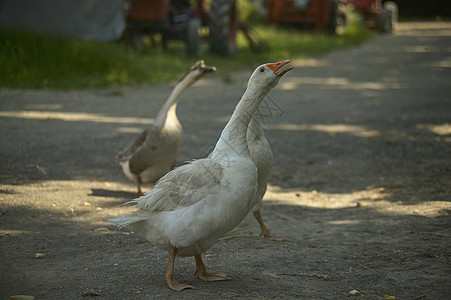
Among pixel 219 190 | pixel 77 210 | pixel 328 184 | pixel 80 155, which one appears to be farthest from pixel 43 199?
pixel 328 184

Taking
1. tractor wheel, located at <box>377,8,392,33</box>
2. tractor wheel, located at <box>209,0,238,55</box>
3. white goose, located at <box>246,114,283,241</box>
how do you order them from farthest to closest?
tractor wheel, located at <box>377,8,392,33</box> < tractor wheel, located at <box>209,0,238,55</box> < white goose, located at <box>246,114,283,241</box>

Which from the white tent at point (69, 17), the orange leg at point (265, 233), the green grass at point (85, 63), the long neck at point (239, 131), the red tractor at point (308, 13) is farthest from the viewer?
the red tractor at point (308, 13)

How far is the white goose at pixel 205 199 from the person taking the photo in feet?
10.7

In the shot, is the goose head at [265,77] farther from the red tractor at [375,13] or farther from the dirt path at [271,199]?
the red tractor at [375,13]

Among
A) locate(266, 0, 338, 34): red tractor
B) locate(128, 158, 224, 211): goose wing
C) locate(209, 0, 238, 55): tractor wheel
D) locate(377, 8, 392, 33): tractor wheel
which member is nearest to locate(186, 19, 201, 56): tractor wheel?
locate(209, 0, 238, 55): tractor wheel

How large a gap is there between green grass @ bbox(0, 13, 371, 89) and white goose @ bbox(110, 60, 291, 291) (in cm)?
680

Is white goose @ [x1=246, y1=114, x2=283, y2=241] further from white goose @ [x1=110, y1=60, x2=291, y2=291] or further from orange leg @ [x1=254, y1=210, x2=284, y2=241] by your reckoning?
white goose @ [x1=110, y1=60, x2=291, y2=291]

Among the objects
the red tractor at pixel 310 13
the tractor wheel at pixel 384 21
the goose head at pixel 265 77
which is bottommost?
the tractor wheel at pixel 384 21

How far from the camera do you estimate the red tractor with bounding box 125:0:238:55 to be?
1316cm

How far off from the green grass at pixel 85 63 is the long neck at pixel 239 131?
6.83 m

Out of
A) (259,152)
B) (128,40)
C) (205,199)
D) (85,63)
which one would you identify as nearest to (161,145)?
(259,152)

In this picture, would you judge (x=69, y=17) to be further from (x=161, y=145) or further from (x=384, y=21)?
(x=384, y=21)

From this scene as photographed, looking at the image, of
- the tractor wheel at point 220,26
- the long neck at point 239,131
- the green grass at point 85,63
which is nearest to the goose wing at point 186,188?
the long neck at point 239,131

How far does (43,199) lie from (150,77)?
677 centimetres
